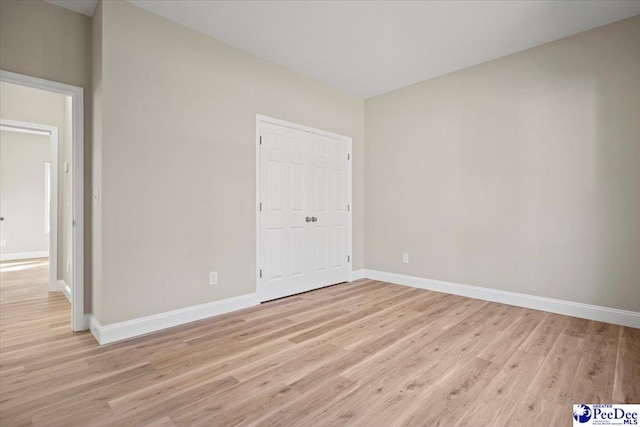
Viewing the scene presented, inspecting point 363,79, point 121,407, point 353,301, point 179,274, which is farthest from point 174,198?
point 363,79

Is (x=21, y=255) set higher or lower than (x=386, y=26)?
lower

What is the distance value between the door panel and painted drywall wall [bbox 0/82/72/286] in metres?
2.50

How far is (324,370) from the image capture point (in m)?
2.05

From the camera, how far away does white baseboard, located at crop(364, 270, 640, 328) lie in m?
2.84

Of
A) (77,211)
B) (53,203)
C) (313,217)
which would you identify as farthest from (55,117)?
(313,217)

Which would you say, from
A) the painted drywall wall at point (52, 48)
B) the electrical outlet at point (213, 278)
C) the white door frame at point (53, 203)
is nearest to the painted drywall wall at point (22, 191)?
the white door frame at point (53, 203)

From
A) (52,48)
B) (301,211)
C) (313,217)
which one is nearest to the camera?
(52,48)

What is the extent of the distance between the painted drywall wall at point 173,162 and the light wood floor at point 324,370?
487 millimetres

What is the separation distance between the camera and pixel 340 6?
8.73 feet

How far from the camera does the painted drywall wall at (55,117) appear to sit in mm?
3885

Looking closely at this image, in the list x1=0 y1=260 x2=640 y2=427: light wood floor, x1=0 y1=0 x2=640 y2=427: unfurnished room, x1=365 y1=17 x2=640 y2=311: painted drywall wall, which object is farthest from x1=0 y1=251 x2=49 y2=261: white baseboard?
x1=365 y1=17 x2=640 y2=311: painted drywall wall

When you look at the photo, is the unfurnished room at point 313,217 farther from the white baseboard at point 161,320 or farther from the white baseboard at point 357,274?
the white baseboard at point 357,274

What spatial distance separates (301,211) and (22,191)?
7.01 metres

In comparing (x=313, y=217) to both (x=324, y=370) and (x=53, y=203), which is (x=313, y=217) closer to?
(x=324, y=370)
